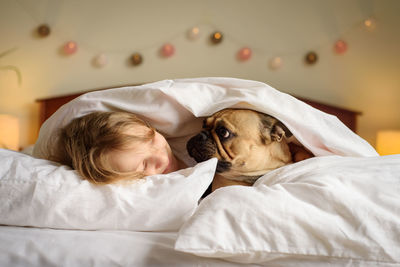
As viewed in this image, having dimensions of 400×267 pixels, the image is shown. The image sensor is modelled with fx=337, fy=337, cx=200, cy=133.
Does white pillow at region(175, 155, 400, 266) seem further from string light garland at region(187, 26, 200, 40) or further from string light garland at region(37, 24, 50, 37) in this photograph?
string light garland at region(37, 24, 50, 37)

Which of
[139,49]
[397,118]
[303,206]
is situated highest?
Result: [139,49]

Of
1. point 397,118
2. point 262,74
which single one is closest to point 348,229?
point 262,74

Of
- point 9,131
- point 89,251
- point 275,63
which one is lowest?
point 9,131

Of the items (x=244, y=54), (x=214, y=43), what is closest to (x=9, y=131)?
(x=214, y=43)

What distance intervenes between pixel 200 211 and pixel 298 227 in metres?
0.20

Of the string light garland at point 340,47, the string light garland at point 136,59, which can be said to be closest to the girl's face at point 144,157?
the string light garland at point 136,59

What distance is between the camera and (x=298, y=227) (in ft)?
2.17

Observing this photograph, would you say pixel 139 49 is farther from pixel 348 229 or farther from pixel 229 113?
pixel 348 229

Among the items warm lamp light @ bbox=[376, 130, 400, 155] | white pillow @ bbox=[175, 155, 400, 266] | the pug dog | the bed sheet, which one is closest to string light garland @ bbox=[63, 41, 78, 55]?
the pug dog

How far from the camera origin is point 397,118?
A: 3359 millimetres

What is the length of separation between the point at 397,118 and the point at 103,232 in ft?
11.1

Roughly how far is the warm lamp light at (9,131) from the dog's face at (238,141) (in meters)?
2.34

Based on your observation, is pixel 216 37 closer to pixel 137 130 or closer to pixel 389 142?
pixel 389 142

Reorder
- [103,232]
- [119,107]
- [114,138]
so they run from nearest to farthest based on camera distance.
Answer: [103,232], [114,138], [119,107]
